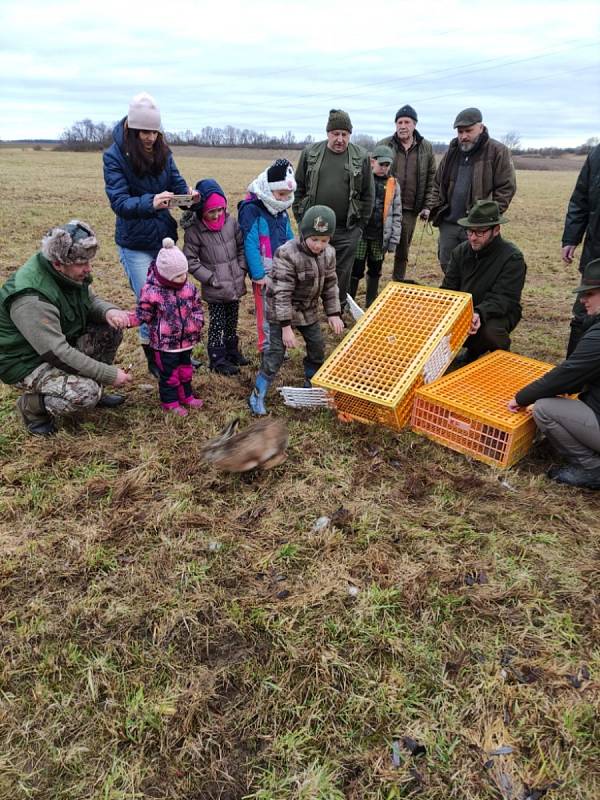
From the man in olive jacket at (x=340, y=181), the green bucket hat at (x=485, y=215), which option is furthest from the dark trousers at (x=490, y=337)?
the man in olive jacket at (x=340, y=181)

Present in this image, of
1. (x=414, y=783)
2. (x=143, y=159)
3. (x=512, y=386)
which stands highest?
(x=143, y=159)

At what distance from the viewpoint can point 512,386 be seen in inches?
149

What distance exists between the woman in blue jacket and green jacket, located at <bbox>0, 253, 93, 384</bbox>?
614 mm

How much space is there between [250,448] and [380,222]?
3.41 m

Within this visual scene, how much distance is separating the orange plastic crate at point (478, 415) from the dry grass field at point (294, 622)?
0.13 m

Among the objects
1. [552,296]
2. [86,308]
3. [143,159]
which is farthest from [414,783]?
[552,296]

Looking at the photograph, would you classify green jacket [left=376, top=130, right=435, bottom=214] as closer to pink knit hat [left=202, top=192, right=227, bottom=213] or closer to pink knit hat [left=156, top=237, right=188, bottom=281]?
pink knit hat [left=202, top=192, right=227, bottom=213]

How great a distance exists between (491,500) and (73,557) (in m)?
2.34

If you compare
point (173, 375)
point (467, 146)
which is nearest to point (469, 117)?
point (467, 146)

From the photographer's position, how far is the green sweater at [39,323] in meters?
3.31

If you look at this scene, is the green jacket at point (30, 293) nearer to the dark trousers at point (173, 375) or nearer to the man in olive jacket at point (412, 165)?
the dark trousers at point (173, 375)

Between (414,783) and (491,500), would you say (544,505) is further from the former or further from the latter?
(414,783)

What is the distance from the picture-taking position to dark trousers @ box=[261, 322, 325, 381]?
161 inches

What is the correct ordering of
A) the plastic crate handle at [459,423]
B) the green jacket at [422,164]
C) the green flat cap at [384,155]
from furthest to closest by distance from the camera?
the green jacket at [422,164] → the green flat cap at [384,155] → the plastic crate handle at [459,423]
